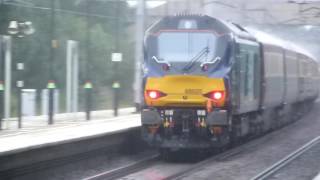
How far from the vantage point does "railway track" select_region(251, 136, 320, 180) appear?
1344cm

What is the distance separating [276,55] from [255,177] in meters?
9.91

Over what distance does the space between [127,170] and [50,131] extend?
3681 mm

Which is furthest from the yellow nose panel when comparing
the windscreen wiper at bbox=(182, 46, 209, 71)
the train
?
the windscreen wiper at bbox=(182, 46, 209, 71)

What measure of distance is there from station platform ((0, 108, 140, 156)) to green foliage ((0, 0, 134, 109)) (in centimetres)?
551

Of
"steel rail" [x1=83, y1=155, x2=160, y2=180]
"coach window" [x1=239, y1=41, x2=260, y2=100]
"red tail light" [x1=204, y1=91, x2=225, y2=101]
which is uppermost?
"coach window" [x1=239, y1=41, x2=260, y2=100]

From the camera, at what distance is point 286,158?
1628 centimetres

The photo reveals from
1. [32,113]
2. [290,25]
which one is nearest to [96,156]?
[32,113]

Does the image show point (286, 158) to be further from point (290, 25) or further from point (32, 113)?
point (290, 25)

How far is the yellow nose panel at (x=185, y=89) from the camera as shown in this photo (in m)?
15.3

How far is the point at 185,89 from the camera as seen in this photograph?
15.3 m

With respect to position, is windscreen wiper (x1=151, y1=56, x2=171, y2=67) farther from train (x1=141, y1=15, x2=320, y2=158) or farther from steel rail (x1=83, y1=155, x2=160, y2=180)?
steel rail (x1=83, y1=155, x2=160, y2=180)

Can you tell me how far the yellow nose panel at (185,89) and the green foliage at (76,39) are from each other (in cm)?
1157

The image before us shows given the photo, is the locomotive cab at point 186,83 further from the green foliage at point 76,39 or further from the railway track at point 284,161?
the green foliage at point 76,39

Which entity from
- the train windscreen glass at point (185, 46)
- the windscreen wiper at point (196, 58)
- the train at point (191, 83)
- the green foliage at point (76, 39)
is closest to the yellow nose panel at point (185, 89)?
the train at point (191, 83)
